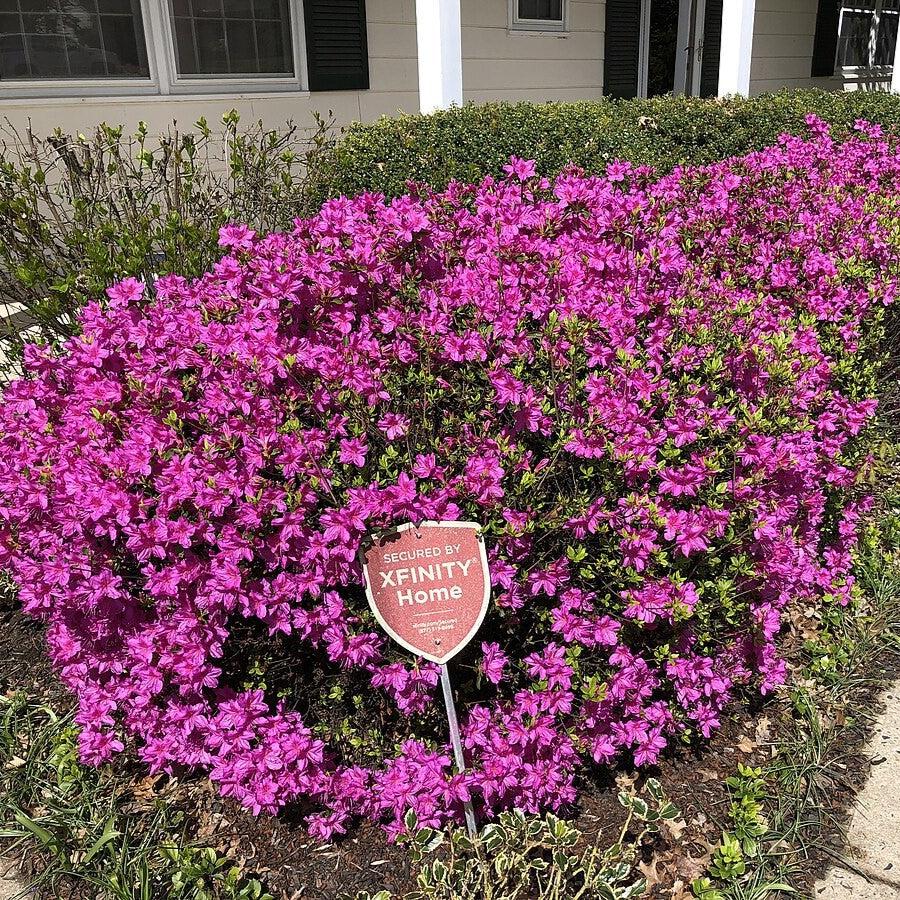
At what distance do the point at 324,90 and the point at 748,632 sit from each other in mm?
6927

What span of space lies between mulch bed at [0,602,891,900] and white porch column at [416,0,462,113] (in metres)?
5.80

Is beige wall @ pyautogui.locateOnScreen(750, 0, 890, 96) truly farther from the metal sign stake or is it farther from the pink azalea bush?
the metal sign stake

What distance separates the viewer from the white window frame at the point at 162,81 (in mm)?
6664

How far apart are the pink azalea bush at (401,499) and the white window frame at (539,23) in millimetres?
7938

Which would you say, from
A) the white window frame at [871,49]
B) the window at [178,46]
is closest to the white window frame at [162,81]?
the window at [178,46]

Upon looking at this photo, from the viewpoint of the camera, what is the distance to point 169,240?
3.72 m

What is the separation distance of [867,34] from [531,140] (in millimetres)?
11122

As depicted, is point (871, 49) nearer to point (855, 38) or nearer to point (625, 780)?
point (855, 38)

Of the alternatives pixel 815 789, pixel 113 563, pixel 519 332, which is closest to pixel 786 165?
pixel 519 332

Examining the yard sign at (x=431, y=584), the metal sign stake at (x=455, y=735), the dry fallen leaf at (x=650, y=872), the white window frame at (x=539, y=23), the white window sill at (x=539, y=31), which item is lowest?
the dry fallen leaf at (x=650, y=872)

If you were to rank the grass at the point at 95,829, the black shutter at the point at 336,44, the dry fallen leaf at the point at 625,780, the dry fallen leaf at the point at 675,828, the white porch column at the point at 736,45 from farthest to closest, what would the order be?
the white porch column at the point at 736,45 → the black shutter at the point at 336,44 → the dry fallen leaf at the point at 625,780 → the dry fallen leaf at the point at 675,828 → the grass at the point at 95,829

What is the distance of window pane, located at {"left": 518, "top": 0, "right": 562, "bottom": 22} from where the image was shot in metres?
9.92

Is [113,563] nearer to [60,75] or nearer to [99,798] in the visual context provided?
[99,798]

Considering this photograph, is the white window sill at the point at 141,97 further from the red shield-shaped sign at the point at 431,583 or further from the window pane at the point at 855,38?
the window pane at the point at 855,38
